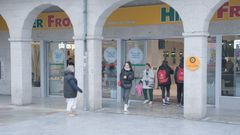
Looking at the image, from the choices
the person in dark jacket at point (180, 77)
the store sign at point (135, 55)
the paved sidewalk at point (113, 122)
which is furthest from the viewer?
the store sign at point (135, 55)

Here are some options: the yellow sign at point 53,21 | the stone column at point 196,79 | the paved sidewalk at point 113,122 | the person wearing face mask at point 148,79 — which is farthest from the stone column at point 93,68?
the yellow sign at point 53,21

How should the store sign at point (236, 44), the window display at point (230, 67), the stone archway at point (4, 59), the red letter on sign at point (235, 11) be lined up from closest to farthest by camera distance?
the red letter on sign at point (235, 11)
the store sign at point (236, 44)
the window display at point (230, 67)
the stone archway at point (4, 59)

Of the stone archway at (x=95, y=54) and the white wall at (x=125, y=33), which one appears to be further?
the white wall at (x=125, y=33)

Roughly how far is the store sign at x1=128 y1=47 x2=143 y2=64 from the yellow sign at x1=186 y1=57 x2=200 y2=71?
4334 millimetres

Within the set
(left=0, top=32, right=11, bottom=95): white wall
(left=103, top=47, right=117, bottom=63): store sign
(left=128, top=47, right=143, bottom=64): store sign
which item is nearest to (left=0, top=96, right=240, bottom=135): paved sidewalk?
(left=128, top=47, right=143, bottom=64): store sign

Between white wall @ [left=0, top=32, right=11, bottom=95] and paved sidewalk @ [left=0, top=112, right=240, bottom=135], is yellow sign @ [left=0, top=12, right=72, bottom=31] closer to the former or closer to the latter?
white wall @ [left=0, top=32, right=11, bottom=95]

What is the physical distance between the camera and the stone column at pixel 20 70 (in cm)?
1374

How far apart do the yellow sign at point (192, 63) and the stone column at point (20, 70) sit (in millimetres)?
6420

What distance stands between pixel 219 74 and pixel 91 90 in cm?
464

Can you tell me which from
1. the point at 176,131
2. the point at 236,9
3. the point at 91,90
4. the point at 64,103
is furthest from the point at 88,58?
the point at 236,9

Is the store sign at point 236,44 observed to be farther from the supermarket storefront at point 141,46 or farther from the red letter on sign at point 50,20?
the red letter on sign at point 50,20

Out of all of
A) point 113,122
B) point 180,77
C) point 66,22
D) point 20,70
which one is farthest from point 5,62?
point 113,122

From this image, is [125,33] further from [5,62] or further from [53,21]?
[5,62]

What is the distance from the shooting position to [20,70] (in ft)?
45.2
